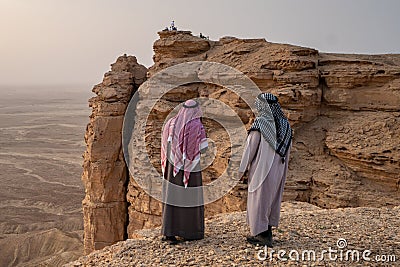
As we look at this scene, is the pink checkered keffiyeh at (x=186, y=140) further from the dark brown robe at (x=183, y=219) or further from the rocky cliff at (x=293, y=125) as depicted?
the rocky cliff at (x=293, y=125)

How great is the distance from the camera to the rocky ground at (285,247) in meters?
5.21

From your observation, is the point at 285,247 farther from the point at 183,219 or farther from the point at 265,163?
the point at 183,219

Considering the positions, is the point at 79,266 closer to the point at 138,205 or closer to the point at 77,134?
the point at 138,205

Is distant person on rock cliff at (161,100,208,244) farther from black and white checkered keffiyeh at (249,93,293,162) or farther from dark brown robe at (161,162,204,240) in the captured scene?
black and white checkered keffiyeh at (249,93,293,162)

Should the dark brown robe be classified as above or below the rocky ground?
above

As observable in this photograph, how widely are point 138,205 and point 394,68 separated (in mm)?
9634

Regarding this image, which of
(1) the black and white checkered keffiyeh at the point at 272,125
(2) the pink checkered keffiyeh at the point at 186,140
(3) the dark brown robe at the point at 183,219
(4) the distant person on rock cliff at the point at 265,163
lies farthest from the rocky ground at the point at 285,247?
(1) the black and white checkered keffiyeh at the point at 272,125

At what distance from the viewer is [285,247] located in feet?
18.3

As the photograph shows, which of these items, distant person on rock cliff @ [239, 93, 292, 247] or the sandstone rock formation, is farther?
the sandstone rock formation

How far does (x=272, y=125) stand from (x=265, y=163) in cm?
52

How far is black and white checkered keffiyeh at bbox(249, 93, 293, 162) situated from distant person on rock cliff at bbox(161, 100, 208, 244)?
89cm

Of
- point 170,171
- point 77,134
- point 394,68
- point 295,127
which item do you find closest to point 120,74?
point 295,127

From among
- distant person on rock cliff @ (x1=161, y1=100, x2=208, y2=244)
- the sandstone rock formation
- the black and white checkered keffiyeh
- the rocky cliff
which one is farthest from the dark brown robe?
the sandstone rock formation

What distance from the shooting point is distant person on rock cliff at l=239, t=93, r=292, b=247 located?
561cm
